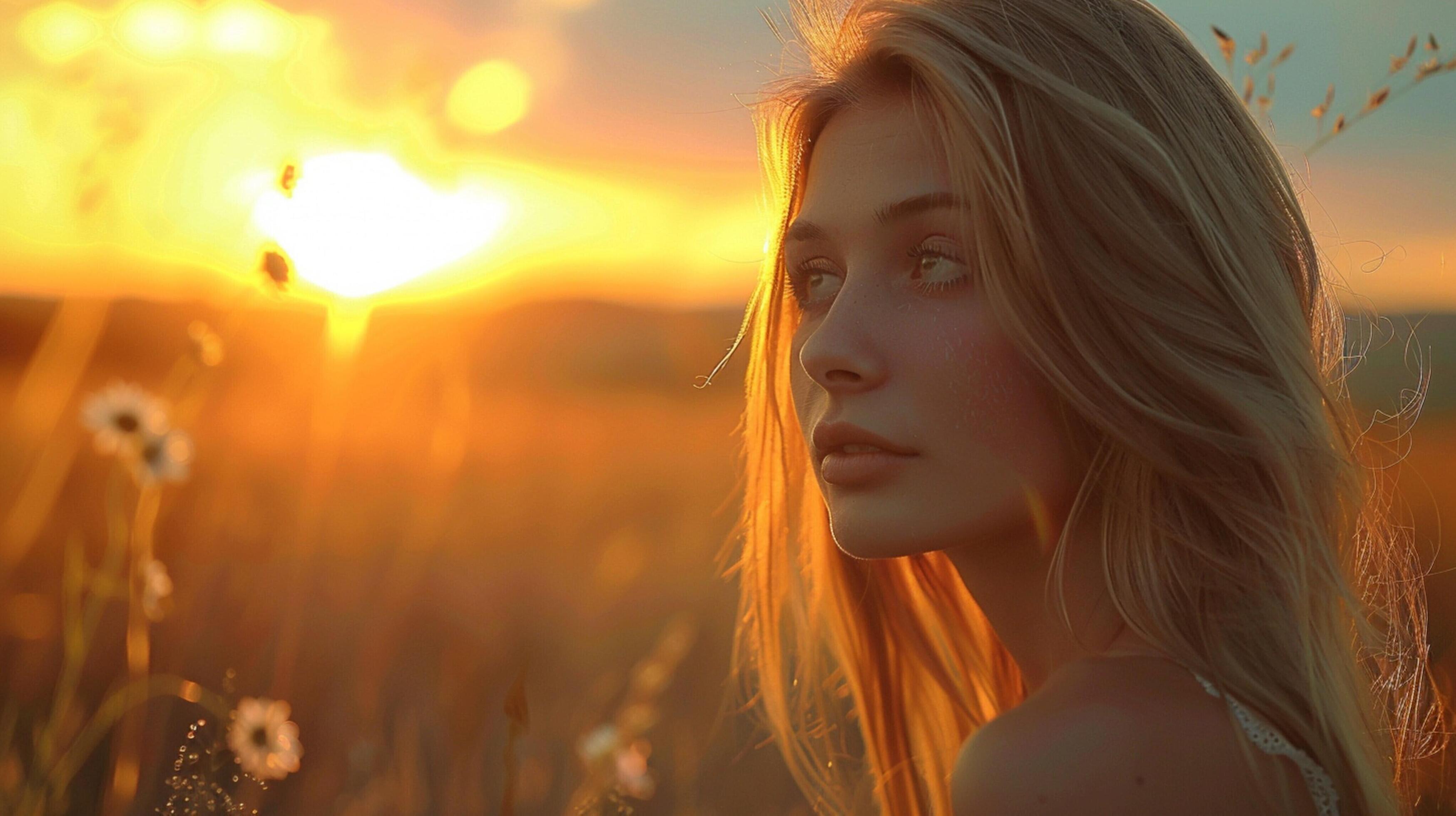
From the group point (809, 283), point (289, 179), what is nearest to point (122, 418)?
point (289, 179)

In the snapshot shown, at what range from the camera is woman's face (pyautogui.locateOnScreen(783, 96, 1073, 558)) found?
58.0 inches

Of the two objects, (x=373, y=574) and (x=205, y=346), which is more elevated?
(x=205, y=346)

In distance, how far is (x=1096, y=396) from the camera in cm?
145

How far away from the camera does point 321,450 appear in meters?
1.99

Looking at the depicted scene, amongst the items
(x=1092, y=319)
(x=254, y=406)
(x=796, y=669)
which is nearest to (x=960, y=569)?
(x=1092, y=319)

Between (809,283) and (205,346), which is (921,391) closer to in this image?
(809,283)

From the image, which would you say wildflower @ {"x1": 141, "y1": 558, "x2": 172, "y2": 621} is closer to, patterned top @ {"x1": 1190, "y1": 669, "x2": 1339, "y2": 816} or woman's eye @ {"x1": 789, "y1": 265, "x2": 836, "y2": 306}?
woman's eye @ {"x1": 789, "y1": 265, "x2": 836, "y2": 306}

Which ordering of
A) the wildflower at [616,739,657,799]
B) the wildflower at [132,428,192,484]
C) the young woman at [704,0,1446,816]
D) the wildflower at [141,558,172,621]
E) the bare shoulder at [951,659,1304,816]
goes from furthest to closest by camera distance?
1. the wildflower at [616,739,657,799]
2. the wildflower at [132,428,192,484]
3. the wildflower at [141,558,172,621]
4. the young woman at [704,0,1446,816]
5. the bare shoulder at [951,659,1304,816]

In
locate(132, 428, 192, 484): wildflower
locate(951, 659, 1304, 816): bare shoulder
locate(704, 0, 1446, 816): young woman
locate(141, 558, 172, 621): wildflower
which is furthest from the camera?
locate(132, 428, 192, 484): wildflower

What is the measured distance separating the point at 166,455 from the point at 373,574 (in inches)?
43.7

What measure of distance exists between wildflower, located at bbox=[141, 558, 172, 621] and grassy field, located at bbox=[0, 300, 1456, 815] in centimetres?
14

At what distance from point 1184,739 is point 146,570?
134 centimetres

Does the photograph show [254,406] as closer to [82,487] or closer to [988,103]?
[82,487]

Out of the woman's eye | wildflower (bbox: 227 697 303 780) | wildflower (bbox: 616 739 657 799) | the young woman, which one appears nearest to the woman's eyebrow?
the young woman
